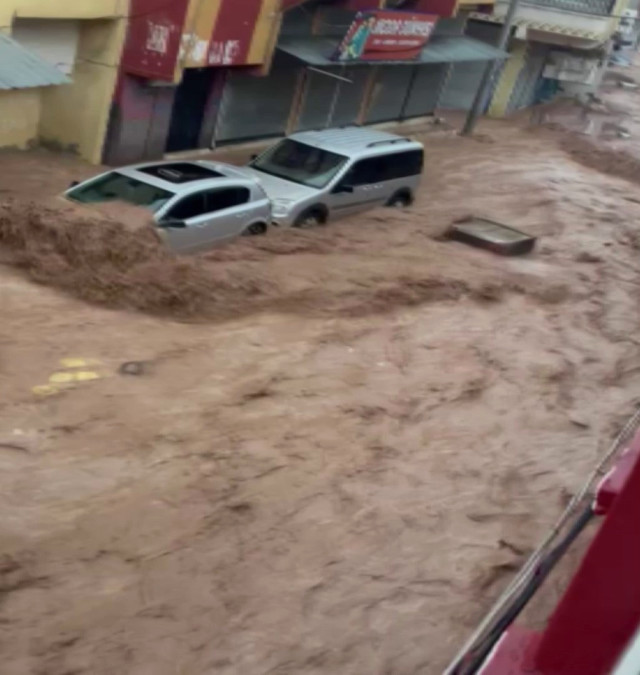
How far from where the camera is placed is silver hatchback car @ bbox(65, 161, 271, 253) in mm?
12609

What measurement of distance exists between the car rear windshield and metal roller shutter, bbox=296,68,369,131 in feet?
34.7

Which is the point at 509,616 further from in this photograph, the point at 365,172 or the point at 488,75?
the point at 488,75

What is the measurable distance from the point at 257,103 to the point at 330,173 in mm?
6146

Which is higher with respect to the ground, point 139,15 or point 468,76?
point 139,15

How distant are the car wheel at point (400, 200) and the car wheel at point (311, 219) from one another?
90.3 inches

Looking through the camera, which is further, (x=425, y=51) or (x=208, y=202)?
(x=425, y=51)

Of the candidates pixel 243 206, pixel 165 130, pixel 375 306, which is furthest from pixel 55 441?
pixel 165 130

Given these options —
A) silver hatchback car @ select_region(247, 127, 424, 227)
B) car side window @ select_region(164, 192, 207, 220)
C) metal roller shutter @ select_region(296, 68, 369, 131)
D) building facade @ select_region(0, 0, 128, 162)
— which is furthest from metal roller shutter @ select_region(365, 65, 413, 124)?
car side window @ select_region(164, 192, 207, 220)

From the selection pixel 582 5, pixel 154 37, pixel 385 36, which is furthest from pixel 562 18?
pixel 154 37

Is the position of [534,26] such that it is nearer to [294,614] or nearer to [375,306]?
[375,306]

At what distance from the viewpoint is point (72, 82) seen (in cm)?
1684

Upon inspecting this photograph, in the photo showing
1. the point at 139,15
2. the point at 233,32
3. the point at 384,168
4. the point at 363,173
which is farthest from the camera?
the point at 233,32

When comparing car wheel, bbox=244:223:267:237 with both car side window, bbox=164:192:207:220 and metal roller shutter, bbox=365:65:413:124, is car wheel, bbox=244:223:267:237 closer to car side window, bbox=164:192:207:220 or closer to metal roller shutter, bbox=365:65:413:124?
car side window, bbox=164:192:207:220

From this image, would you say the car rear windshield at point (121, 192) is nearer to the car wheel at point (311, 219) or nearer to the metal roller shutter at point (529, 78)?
the car wheel at point (311, 219)
